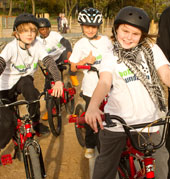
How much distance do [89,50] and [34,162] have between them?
189cm

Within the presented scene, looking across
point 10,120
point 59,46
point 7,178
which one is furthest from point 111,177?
point 59,46

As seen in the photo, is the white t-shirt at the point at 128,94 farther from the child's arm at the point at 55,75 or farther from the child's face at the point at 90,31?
the child's face at the point at 90,31

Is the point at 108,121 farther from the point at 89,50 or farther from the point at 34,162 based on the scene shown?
the point at 89,50

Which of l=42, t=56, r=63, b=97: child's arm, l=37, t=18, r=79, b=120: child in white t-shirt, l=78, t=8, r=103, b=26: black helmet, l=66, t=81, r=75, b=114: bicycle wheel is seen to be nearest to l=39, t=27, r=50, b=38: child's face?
l=37, t=18, r=79, b=120: child in white t-shirt

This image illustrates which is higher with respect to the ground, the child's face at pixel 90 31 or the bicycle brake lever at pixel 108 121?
→ the child's face at pixel 90 31

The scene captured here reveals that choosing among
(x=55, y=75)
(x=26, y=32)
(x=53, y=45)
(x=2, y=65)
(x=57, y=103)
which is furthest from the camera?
(x=53, y=45)

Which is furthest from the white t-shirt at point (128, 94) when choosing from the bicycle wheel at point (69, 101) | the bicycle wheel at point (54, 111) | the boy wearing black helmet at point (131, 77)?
the bicycle wheel at point (69, 101)

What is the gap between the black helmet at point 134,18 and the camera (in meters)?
2.33

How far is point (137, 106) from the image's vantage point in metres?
2.31

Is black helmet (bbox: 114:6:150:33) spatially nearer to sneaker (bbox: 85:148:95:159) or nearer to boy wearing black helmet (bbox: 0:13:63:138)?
boy wearing black helmet (bbox: 0:13:63:138)

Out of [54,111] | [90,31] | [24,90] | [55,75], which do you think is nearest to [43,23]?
[54,111]

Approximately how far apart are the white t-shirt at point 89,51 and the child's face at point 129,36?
1.48m

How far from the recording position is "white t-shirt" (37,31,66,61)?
6.61m

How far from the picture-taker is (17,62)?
3838 mm
